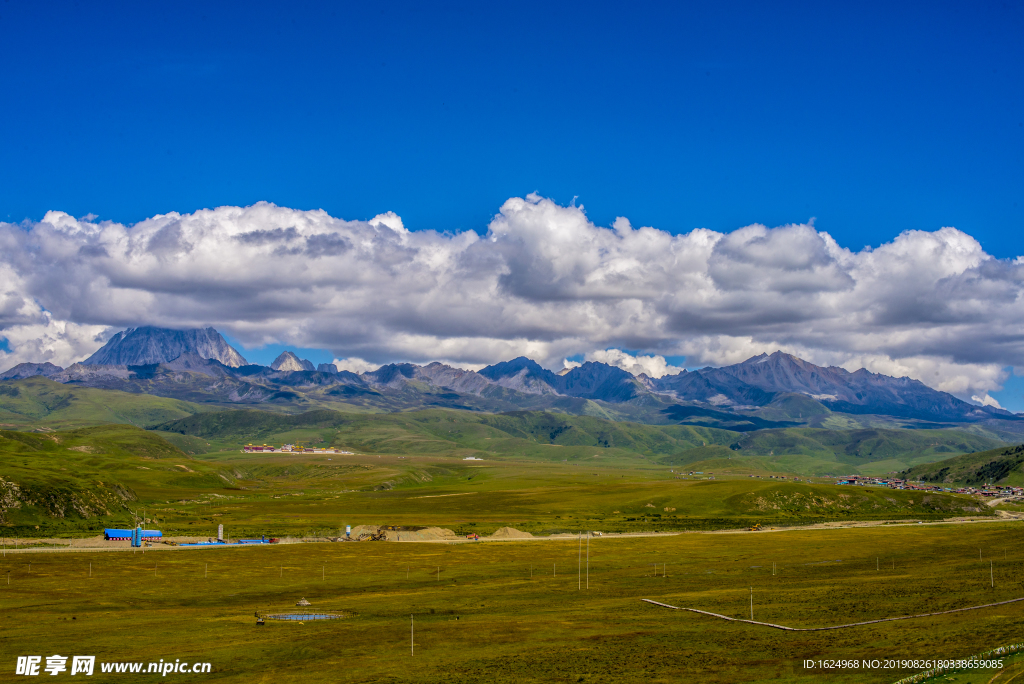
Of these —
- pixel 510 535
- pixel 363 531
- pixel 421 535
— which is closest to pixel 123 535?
pixel 363 531

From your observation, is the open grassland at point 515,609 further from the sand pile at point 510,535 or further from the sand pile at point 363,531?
the sand pile at point 363,531

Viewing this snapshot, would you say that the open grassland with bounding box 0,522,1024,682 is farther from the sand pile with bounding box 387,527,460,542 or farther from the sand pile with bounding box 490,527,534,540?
the sand pile with bounding box 490,527,534,540

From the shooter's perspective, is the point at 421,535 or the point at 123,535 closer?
the point at 123,535

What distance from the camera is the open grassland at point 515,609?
154 ft

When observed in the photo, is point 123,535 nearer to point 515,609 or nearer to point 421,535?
point 421,535

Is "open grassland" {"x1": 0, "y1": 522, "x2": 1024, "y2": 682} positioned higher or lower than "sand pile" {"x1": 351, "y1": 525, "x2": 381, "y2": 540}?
higher

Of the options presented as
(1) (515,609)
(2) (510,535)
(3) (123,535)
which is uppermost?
(1) (515,609)

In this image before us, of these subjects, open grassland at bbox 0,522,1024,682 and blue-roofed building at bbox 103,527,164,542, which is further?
blue-roofed building at bbox 103,527,164,542

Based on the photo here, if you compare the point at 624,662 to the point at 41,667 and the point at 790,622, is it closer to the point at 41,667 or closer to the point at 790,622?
the point at 790,622

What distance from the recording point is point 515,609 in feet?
236

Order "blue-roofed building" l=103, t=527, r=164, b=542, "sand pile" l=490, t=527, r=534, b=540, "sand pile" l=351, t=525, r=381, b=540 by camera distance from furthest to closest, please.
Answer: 1. "sand pile" l=351, t=525, r=381, b=540
2. "sand pile" l=490, t=527, r=534, b=540
3. "blue-roofed building" l=103, t=527, r=164, b=542

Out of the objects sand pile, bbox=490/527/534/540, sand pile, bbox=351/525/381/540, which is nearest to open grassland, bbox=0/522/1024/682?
sand pile, bbox=490/527/534/540

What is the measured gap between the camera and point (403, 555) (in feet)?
430

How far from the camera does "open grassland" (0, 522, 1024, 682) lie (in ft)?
154
